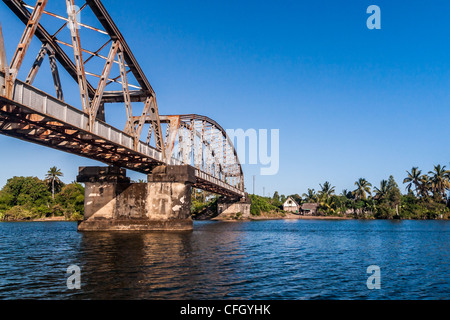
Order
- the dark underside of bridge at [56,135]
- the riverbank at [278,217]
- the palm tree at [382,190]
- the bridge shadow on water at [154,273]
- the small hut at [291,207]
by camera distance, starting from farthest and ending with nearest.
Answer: the small hut at [291,207], the palm tree at [382,190], the riverbank at [278,217], the dark underside of bridge at [56,135], the bridge shadow on water at [154,273]

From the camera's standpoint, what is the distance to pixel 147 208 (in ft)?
134

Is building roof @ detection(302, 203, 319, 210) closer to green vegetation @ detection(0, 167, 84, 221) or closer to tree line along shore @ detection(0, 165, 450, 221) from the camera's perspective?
tree line along shore @ detection(0, 165, 450, 221)

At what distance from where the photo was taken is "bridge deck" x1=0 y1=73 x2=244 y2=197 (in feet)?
61.7

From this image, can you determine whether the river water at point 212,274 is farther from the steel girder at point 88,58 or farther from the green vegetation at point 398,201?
the green vegetation at point 398,201

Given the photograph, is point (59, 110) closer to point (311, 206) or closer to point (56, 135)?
point (56, 135)

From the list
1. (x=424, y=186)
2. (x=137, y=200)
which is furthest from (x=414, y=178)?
(x=137, y=200)

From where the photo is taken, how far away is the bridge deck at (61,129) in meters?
18.8

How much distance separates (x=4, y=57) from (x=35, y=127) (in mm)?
7522

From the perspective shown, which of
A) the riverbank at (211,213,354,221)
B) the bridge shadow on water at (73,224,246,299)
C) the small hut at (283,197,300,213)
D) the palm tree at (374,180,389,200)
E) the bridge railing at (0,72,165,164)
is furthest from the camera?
the small hut at (283,197,300,213)

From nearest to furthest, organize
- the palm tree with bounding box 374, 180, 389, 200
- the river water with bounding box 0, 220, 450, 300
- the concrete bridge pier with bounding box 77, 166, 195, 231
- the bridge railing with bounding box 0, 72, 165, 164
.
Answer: the river water with bounding box 0, 220, 450, 300 < the bridge railing with bounding box 0, 72, 165, 164 < the concrete bridge pier with bounding box 77, 166, 195, 231 < the palm tree with bounding box 374, 180, 389, 200

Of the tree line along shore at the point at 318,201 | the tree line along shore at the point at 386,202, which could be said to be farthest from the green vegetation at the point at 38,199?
the tree line along shore at the point at 386,202

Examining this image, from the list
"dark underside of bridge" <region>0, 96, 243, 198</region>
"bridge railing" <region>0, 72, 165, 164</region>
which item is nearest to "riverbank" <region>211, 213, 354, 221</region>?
"dark underside of bridge" <region>0, 96, 243, 198</region>
